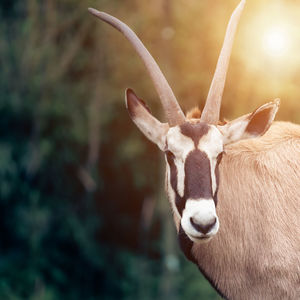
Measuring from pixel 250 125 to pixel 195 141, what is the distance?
1.97 feet


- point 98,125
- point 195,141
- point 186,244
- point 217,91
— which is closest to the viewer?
point 195,141

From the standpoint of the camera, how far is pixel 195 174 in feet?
18.7

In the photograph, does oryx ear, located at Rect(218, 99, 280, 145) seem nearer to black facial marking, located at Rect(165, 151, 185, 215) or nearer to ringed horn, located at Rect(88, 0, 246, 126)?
ringed horn, located at Rect(88, 0, 246, 126)

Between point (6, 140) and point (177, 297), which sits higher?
point (6, 140)

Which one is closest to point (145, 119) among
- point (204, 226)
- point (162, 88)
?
point (162, 88)

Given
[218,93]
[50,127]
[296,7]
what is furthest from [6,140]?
[218,93]

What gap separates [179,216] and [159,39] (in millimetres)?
13544

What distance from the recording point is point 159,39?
62.8 feet

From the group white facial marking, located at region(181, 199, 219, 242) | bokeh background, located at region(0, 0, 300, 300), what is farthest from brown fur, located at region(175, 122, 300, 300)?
bokeh background, located at region(0, 0, 300, 300)

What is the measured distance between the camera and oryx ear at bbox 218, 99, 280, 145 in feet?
20.0

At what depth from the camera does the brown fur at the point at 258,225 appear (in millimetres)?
6137

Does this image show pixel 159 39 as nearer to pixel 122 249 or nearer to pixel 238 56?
pixel 238 56

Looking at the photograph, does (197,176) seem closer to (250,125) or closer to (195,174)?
(195,174)

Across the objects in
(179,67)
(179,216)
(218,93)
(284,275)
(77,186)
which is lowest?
(77,186)
